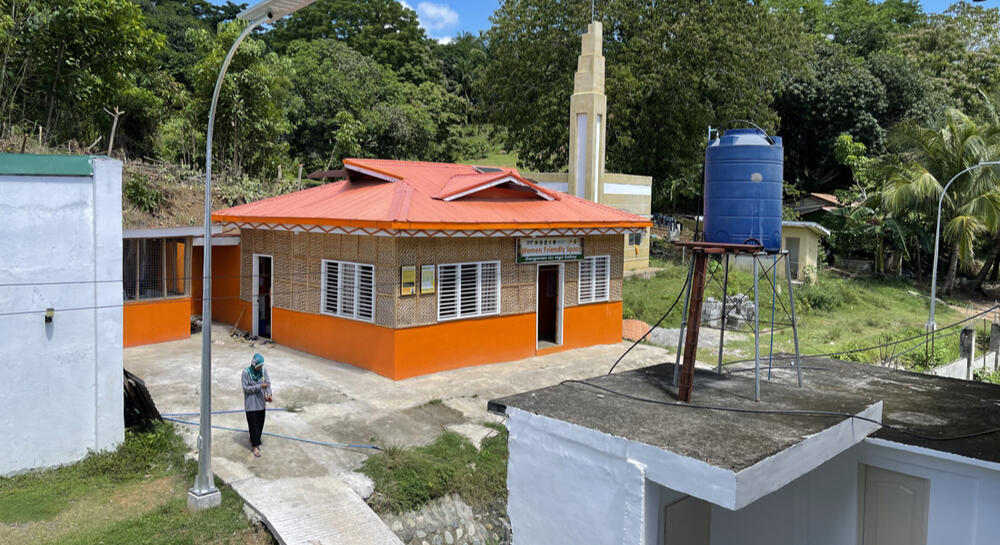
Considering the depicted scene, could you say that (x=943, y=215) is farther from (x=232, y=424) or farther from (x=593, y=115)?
(x=232, y=424)

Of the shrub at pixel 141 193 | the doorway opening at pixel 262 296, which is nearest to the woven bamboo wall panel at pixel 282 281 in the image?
the doorway opening at pixel 262 296

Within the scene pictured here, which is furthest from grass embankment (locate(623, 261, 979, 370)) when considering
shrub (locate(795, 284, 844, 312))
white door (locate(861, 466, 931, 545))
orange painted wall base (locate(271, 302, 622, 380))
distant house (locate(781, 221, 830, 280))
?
white door (locate(861, 466, 931, 545))

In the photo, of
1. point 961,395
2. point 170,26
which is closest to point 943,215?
point 961,395

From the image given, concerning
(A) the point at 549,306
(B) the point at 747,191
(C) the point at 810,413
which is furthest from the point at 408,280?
(C) the point at 810,413

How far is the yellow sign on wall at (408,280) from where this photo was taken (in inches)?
561

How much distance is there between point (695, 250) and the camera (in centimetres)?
747

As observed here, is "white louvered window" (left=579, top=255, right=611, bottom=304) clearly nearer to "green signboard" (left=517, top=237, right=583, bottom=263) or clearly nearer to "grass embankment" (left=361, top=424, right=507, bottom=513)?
"green signboard" (left=517, top=237, right=583, bottom=263)

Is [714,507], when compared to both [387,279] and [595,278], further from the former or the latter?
[595,278]

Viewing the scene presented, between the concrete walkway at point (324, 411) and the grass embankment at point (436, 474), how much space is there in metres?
0.29

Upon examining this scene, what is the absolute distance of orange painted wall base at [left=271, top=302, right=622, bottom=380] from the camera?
14500 millimetres

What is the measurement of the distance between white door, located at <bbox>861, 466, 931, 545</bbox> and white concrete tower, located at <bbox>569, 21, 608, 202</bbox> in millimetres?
19468

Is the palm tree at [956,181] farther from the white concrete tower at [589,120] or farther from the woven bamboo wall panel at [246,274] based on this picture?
the woven bamboo wall panel at [246,274]

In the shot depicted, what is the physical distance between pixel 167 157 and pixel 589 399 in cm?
2435

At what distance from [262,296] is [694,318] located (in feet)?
44.3
